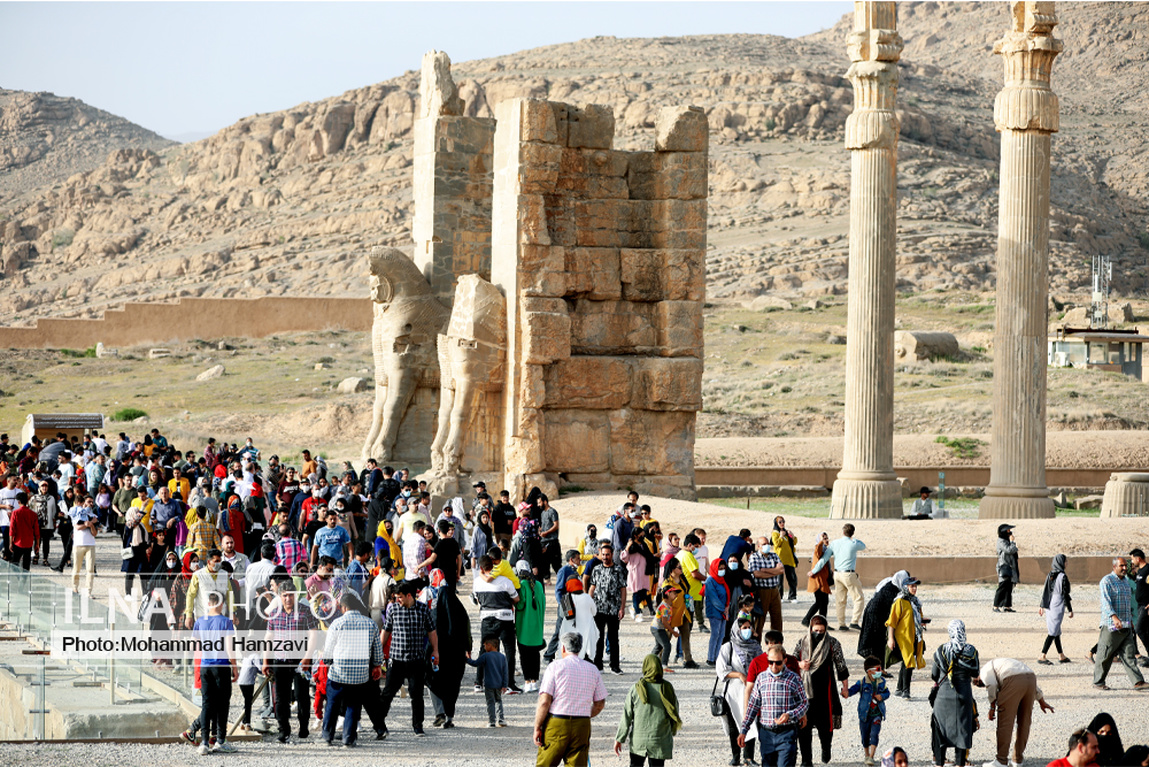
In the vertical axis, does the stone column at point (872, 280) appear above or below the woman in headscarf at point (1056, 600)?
above

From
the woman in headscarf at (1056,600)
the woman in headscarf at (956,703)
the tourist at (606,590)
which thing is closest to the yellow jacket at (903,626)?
the woman in headscarf at (956,703)

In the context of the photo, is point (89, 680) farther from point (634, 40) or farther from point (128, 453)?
point (634, 40)

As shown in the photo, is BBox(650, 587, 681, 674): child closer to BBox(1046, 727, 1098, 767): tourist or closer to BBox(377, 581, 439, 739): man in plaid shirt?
BBox(377, 581, 439, 739): man in plaid shirt

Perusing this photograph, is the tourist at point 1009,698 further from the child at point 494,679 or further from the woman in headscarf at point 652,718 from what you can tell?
the child at point 494,679

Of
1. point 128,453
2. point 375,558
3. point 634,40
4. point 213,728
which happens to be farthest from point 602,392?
point 634,40

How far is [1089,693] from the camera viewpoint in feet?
40.2

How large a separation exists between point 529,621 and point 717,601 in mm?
1747

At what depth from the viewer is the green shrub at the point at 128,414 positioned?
129 ft

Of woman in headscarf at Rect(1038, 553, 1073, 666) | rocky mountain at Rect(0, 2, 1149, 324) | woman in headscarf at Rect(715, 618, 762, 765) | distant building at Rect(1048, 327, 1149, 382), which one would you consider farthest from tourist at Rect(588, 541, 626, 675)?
rocky mountain at Rect(0, 2, 1149, 324)

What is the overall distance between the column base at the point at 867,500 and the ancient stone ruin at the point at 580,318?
2.78 m

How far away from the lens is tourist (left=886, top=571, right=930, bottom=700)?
11531mm

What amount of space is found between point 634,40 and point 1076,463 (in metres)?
89.9

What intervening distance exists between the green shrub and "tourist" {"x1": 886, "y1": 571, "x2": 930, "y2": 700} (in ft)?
103

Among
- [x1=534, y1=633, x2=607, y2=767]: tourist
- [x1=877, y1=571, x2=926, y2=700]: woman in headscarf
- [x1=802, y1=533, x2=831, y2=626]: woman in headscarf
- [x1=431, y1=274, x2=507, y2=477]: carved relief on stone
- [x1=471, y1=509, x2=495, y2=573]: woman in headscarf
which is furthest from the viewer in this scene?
[x1=431, y1=274, x2=507, y2=477]: carved relief on stone
